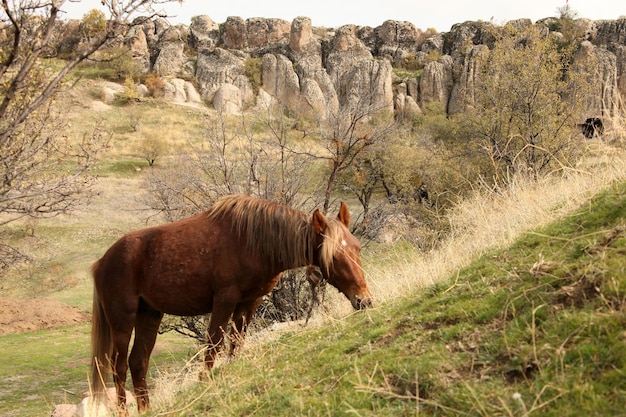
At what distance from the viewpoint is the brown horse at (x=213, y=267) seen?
6.07 meters

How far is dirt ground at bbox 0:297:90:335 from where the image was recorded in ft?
63.3

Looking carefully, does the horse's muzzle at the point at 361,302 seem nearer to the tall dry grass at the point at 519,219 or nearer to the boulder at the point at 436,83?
the tall dry grass at the point at 519,219

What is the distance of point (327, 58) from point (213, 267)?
2711 inches

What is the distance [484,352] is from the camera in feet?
10.9

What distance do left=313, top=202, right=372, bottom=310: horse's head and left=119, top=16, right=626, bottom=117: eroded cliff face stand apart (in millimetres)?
53084

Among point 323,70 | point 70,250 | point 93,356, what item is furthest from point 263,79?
point 93,356

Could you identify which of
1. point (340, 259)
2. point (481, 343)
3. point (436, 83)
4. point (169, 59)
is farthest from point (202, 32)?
point (481, 343)

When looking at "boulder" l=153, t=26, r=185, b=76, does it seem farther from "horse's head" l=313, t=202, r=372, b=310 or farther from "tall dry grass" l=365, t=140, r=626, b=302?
"horse's head" l=313, t=202, r=372, b=310

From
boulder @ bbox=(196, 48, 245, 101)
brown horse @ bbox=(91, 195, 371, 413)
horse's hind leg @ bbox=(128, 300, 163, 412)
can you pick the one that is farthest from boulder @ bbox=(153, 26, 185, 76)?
brown horse @ bbox=(91, 195, 371, 413)

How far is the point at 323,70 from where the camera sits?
6844cm

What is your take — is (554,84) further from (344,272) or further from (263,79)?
(263,79)

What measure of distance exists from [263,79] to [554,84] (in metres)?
49.2

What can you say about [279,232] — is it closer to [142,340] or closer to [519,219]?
[142,340]

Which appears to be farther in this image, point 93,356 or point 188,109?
point 188,109
